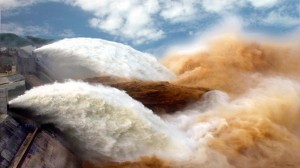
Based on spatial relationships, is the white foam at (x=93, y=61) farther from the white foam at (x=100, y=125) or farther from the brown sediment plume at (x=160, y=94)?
the white foam at (x=100, y=125)

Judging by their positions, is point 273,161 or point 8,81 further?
point 8,81

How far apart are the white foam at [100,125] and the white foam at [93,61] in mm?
11934

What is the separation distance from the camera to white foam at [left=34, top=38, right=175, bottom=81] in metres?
33.5

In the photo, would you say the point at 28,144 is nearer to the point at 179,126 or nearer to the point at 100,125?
the point at 100,125

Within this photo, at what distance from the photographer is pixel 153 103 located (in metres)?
27.8

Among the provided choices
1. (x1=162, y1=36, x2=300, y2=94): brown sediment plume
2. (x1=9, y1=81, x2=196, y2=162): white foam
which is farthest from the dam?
(x1=162, y1=36, x2=300, y2=94): brown sediment plume

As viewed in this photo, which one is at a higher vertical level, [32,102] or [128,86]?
[128,86]

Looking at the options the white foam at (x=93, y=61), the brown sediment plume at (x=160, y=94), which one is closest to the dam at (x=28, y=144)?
the brown sediment plume at (x=160, y=94)

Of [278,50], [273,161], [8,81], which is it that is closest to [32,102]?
[8,81]

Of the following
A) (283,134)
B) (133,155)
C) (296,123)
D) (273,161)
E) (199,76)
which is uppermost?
(199,76)

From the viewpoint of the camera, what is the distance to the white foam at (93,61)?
3347 cm

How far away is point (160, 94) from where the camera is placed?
28281 mm

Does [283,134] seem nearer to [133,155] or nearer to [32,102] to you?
[133,155]

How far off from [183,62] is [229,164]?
19960 mm
